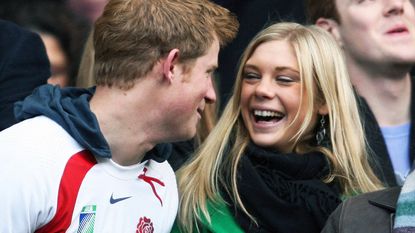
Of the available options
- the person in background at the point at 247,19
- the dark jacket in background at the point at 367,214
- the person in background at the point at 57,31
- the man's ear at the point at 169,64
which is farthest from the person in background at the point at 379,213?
the person in background at the point at 57,31

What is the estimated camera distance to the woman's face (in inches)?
143

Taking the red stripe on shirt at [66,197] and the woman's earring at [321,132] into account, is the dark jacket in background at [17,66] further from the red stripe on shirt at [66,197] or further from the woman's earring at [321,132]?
the woman's earring at [321,132]

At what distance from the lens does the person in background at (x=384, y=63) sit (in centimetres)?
409

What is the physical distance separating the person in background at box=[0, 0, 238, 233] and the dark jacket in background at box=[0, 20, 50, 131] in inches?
15.3

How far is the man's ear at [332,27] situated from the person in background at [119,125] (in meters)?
1.05

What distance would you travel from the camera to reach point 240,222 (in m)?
3.50

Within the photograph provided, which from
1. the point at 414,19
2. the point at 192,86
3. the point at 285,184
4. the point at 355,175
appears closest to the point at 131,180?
the point at 192,86

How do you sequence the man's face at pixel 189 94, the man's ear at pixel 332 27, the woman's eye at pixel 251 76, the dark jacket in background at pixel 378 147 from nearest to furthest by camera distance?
the man's face at pixel 189 94
the woman's eye at pixel 251 76
the dark jacket in background at pixel 378 147
the man's ear at pixel 332 27

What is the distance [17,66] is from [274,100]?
0.98 m

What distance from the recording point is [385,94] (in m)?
4.17

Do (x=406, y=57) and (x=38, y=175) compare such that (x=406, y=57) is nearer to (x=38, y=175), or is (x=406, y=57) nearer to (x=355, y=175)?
(x=355, y=175)

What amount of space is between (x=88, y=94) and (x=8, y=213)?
1.92ft

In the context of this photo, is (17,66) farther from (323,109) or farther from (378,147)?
(378,147)

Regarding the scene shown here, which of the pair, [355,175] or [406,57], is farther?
[406,57]
